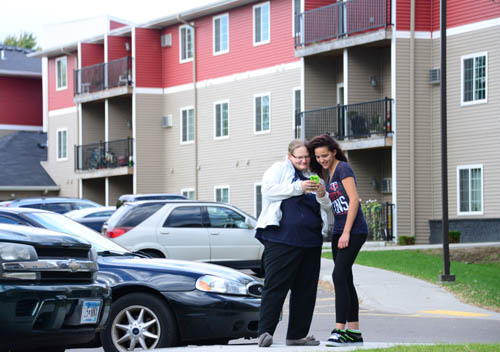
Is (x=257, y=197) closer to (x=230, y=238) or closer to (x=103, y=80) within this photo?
(x=103, y=80)

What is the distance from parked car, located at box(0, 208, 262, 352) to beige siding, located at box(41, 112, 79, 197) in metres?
34.1

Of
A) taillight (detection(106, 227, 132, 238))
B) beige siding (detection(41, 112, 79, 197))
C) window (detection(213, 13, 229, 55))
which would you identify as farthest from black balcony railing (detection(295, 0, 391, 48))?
beige siding (detection(41, 112, 79, 197))

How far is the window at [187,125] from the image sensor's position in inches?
1473

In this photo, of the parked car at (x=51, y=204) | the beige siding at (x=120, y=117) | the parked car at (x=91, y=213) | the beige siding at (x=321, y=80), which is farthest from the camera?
the beige siding at (x=120, y=117)

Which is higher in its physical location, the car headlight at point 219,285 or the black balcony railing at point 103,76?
the black balcony railing at point 103,76

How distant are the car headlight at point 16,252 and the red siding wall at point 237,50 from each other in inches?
1013

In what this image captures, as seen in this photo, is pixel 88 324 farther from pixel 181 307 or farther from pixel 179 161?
pixel 179 161

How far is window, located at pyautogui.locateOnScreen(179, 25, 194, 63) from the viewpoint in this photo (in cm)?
3722

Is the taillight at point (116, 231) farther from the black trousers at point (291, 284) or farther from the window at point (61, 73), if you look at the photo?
the window at point (61, 73)

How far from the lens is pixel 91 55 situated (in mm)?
41906

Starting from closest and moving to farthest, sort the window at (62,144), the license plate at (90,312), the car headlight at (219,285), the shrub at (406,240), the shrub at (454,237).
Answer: the license plate at (90,312)
the car headlight at (219,285)
the shrub at (454,237)
the shrub at (406,240)
the window at (62,144)

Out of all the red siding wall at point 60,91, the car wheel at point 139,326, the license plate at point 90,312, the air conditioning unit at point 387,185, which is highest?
the red siding wall at point 60,91

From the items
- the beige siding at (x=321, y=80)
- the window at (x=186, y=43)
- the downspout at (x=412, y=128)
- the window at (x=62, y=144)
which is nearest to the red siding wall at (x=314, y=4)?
the beige siding at (x=321, y=80)

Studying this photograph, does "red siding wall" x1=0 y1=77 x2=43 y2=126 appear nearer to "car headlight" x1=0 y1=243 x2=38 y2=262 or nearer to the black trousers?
the black trousers
